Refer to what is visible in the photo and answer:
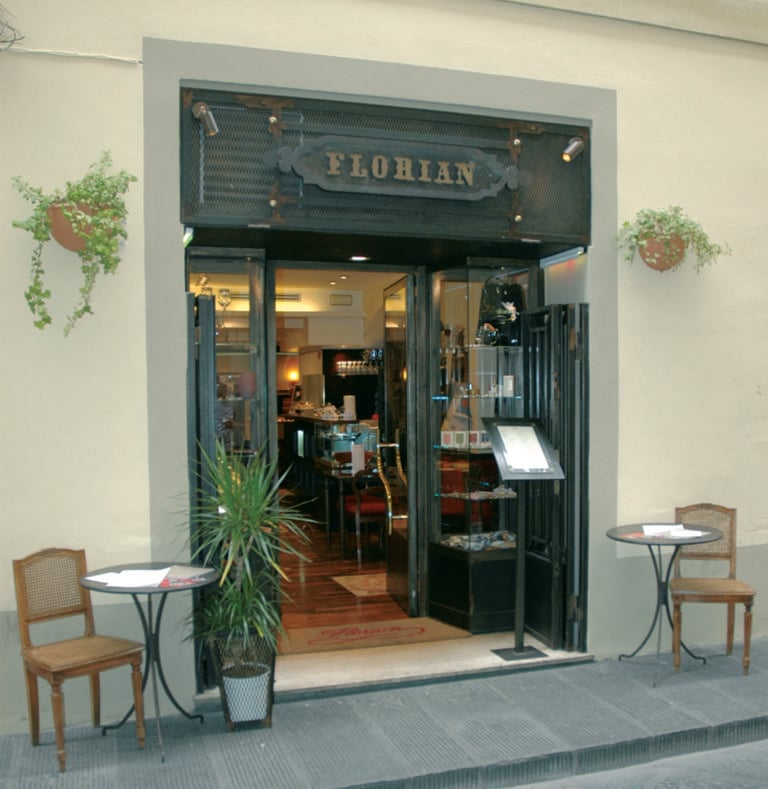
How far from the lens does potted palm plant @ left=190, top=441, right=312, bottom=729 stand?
156 inches

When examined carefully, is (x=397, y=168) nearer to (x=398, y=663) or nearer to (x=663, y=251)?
(x=663, y=251)

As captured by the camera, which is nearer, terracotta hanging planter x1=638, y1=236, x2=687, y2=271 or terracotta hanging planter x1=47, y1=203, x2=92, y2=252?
terracotta hanging planter x1=47, y1=203, x2=92, y2=252

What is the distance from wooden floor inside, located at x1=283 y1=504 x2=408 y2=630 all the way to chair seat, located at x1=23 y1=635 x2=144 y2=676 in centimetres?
113

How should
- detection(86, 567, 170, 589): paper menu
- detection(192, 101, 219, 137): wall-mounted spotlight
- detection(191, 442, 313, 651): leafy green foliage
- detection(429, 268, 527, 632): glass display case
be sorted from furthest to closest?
detection(429, 268, 527, 632): glass display case < detection(192, 101, 219, 137): wall-mounted spotlight < detection(191, 442, 313, 651): leafy green foliage < detection(86, 567, 170, 589): paper menu

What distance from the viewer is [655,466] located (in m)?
5.19

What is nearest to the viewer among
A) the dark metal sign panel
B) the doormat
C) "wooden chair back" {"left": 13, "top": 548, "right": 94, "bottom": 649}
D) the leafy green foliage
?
"wooden chair back" {"left": 13, "top": 548, "right": 94, "bottom": 649}

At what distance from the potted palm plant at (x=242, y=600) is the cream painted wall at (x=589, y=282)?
0.35 metres

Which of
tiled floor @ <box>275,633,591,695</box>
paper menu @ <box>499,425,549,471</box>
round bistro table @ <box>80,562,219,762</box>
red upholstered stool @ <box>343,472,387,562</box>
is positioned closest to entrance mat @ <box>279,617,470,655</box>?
tiled floor @ <box>275,633,591,695</box>

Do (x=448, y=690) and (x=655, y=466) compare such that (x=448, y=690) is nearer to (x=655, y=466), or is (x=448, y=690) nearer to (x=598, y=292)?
(x=655, y=466)

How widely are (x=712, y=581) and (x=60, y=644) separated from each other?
3.59m

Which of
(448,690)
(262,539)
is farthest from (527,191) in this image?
(448,690)

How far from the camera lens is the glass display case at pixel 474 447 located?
219 inches

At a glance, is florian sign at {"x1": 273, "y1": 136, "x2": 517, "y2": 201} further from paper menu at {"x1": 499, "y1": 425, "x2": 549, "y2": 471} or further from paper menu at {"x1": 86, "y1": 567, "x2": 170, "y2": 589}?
paper menu at {"x1": 86, "y1": 567, "x2": 170, "y2": 589}

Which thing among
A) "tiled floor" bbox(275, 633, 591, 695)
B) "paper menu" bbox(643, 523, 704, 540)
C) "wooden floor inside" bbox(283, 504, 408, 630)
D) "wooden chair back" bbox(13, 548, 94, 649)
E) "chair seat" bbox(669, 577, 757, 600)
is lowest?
"wooden floor inside" bbox(283, 504, 408, 630)
